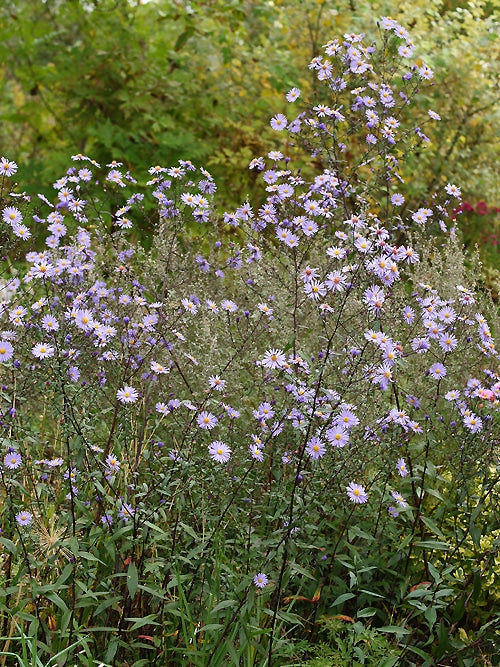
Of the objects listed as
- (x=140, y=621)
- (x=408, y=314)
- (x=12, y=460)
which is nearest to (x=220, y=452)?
(x=140, y=621)

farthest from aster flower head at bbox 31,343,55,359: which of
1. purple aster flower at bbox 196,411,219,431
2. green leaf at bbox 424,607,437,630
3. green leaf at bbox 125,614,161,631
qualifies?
green leaf at bbox 424,607,437,630

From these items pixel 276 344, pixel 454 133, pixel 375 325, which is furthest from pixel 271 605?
pixel 454 133

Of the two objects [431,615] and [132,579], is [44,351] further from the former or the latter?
[431,615]

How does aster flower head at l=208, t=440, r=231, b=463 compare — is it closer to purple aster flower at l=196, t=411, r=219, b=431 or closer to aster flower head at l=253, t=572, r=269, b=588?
purple aster flower at l=196, t=411, r=219, b=431

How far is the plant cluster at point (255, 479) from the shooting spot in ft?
8.25

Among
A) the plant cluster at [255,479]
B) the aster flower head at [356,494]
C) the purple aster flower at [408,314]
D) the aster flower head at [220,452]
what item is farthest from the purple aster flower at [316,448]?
the purple aster flower at [408,314]

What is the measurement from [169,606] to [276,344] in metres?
1.38

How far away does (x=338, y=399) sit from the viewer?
269 cm

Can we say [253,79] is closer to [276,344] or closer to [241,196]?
[241,196]

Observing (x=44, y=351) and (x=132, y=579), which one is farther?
Answer: (x=44, y=351)

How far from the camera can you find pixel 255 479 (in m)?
2.74

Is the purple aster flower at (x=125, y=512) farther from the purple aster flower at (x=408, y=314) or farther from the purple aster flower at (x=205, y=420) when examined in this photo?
the purple aster flower at (x=408, y=314)

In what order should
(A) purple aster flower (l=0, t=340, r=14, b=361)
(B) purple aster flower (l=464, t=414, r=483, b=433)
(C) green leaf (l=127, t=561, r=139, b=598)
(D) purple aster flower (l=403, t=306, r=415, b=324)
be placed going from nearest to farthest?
1. (C) green leaf (l=127, t=561, r=139, b=598)
2. (A) purple aster flower (l=0, t=340, r=14, b=361)
3. (B) purple aster flower (l=464, t=414, r=483, b=433)
4. (D) purple aster flower (l=403, t=306, r=415, b=324)

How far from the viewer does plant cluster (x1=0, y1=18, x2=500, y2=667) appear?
252 centimetres
